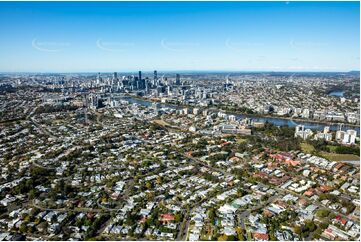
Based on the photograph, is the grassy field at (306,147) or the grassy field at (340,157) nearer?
the grassy field at (340,157)

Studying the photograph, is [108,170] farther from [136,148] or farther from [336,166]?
[336,166]

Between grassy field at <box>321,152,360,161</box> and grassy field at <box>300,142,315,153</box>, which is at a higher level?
grassy field at <box>300,142,315,153</box>

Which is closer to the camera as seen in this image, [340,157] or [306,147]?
[340,157]

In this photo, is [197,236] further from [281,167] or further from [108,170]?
[281,167]

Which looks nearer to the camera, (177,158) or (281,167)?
(281,167)

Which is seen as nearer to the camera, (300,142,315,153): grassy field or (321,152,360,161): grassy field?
(321,152,360,161): grassy field

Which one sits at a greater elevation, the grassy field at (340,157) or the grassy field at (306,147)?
the grassy field at (306,147)

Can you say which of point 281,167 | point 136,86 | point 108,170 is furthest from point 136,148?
point 136,86

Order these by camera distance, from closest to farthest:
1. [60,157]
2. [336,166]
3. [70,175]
→ [70,175] → [336,166] → [60,157]

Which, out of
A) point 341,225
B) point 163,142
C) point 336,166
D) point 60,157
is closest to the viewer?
point 341,225
